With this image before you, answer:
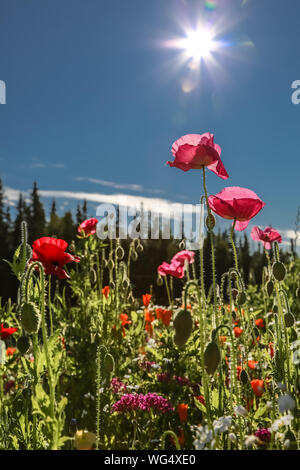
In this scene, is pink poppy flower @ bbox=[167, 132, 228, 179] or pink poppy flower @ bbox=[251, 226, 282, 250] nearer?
pink poppy flower @ bbox=[167, 132, 228, 179]

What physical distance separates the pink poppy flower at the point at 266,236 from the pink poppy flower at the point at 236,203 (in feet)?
4.24

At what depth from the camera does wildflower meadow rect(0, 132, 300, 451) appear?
54.2 inches

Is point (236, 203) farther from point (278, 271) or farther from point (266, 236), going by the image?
point (266, 236)

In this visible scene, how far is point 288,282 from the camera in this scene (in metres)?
5.78

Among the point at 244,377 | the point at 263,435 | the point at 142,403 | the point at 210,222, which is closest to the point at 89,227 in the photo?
the point at 142,403

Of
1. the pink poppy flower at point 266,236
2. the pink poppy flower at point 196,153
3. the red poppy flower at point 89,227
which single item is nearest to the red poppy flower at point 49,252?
the pink poppy flower at point 196,153

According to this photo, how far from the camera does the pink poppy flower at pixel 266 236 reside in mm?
2992

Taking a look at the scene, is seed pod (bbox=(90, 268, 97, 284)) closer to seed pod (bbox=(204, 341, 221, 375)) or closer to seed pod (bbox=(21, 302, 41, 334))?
seed pod (bbox=(21, 302, 41, 334))

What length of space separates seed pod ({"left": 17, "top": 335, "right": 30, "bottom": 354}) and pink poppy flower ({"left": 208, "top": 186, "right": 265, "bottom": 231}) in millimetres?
870

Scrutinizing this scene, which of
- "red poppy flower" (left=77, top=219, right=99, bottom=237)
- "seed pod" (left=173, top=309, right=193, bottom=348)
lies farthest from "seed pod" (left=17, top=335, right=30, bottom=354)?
"red poppy flower" (left=77, top=219, right=99, bottom=237)

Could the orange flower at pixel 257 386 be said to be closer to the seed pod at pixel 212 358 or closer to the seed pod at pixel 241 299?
the seed pod at pixel 241 299

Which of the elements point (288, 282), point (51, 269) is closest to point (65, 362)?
point (51, 269)

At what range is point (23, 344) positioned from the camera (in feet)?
5.01
